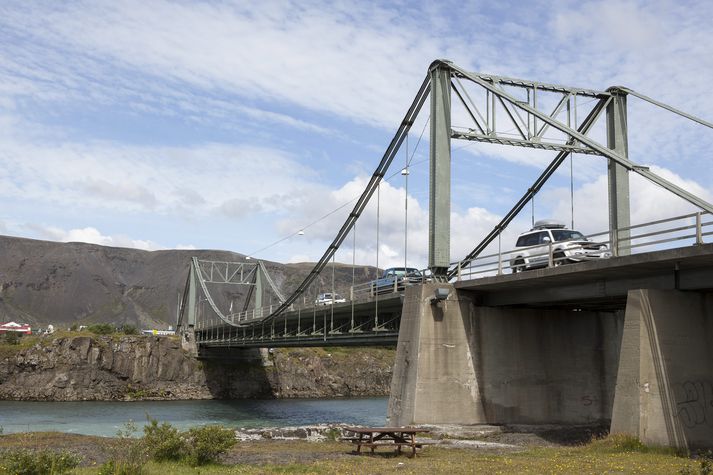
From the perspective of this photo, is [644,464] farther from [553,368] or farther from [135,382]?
[135,382]

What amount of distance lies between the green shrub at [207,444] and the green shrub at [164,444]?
29 centimetres

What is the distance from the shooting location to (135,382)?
87688 mm

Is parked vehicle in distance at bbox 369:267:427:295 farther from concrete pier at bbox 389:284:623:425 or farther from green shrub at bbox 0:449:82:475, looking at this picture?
green shrub at bbox 0:449:82:475

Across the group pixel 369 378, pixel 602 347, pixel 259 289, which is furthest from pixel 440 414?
pixel 259 289

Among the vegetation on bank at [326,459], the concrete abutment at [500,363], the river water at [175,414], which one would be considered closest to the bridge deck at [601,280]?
the concrete abutment at [500,363]

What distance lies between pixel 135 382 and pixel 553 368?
6787cm

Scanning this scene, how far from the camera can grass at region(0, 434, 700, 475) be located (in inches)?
668

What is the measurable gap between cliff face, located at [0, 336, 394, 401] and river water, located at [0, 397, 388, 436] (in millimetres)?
3736

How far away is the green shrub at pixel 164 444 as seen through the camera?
59.6ft

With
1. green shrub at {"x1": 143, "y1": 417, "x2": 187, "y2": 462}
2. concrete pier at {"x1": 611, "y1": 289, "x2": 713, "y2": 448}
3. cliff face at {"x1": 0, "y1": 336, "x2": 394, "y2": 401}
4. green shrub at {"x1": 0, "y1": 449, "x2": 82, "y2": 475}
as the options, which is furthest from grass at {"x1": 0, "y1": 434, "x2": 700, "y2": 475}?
cliff face at {"x1": 0, "y1": 336, "x2": 394, "y2": 401}

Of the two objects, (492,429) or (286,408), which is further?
(286,408)

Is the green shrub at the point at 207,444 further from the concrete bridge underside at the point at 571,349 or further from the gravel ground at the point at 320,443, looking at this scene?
the concrete bridge underside at the point at 571,349

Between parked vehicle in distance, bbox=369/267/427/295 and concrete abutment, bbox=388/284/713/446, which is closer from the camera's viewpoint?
concrete abutment, bbox=388/284/713/446

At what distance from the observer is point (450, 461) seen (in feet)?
64.1
